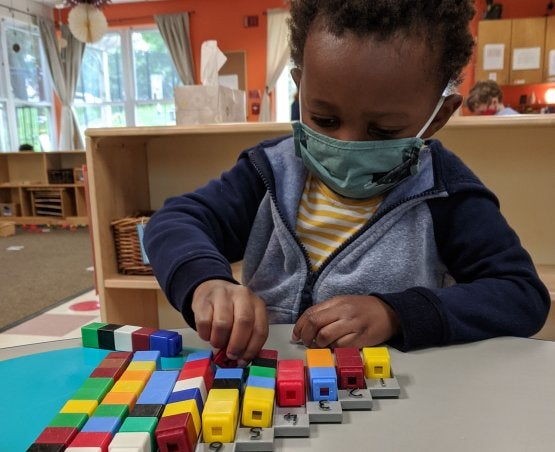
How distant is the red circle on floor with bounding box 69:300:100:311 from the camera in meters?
2.24

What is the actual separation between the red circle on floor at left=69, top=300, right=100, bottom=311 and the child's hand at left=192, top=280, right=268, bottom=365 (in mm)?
1890

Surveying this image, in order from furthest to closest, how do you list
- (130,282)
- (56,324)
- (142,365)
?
(56,324), (130,282), (142,365)

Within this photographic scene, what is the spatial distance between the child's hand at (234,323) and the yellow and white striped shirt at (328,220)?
254mm

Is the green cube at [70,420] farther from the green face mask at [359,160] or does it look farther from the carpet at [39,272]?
the carpet at [39,272]

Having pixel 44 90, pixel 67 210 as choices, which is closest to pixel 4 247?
pixel 67 210

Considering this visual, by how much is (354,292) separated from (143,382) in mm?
364

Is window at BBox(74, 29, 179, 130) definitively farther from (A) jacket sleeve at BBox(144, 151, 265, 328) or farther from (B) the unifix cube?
(B) the unifix cube

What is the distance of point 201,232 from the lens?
2.25ft

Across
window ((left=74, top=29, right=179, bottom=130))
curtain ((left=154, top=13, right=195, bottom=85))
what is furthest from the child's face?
window ((left=74, top=29, right=179, bottom=130))

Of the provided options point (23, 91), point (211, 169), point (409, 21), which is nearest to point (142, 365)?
point (409, 21)

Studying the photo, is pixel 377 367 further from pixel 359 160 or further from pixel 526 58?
pixel 526 58

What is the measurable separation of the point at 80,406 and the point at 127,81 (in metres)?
6.59

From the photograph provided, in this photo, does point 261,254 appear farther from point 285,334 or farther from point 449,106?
point 449,106

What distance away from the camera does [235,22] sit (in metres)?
5.86
